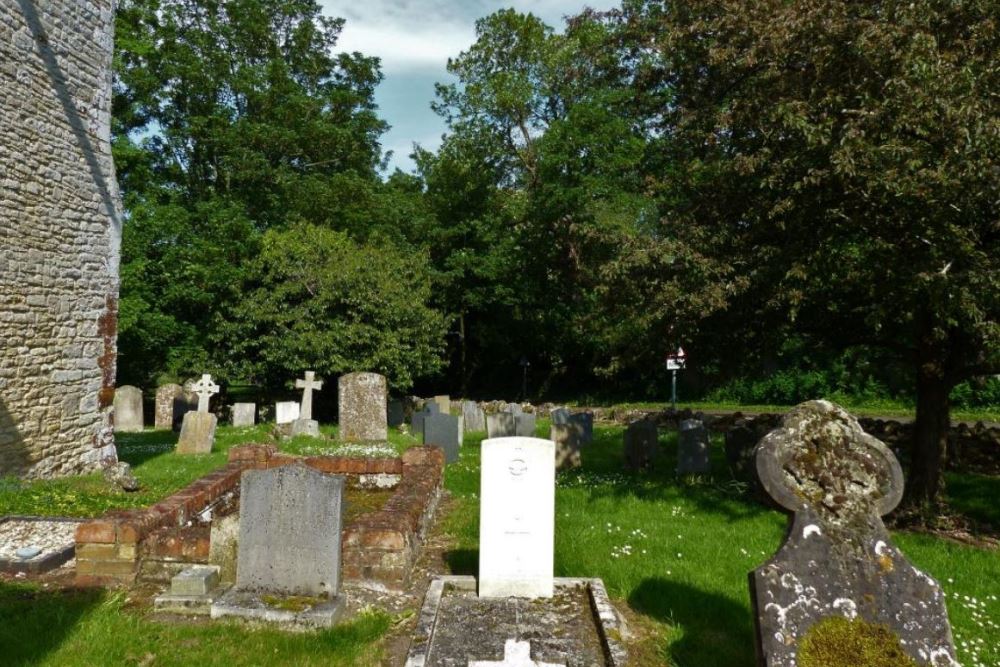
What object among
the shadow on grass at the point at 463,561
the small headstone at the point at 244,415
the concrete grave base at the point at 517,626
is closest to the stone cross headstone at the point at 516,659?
the concrete grave base at the point at 517,626

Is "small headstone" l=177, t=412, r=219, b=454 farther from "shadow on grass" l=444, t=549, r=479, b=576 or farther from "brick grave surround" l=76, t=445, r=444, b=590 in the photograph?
"shadow on grass" l=444, t=549, r=479, b=576

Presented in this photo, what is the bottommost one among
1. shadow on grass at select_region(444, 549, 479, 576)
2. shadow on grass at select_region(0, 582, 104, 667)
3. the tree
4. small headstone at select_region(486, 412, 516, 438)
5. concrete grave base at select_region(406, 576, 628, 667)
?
shadow on grass at select_region(444, 549, 479, 576)

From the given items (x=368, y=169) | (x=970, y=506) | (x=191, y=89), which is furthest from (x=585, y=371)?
(x=970, y=506)

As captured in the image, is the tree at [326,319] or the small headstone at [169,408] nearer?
the tree at [326,319]

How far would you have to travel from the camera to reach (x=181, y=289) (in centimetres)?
2255

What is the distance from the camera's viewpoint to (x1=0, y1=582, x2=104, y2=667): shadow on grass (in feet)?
15.1

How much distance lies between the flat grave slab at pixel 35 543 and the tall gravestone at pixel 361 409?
7.60 meters

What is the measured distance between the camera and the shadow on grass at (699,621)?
15.5 ft

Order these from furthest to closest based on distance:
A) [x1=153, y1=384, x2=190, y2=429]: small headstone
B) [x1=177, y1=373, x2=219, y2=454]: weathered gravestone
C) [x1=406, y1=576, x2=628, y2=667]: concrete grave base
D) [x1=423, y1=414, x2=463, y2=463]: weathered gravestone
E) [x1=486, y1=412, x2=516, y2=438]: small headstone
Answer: [x1=153, y1=384, x2=190, y2=429]: small headstone
[x1=486, y1=412, x2=516, y2=438]: small headstone
[x1=177, y1=373, x2=219, y2=454]: weathered gravestone
[x1=423, y1=414, x2=463, y2=463]: weathered gravestone
[x1=406, y1=576, x2=628, y2=667]: concrete grave base

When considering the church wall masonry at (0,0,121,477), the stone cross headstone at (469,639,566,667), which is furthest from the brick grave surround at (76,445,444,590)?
the church wall masonry at (0,0,121,477)

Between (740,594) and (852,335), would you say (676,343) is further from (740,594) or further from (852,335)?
(740,594)

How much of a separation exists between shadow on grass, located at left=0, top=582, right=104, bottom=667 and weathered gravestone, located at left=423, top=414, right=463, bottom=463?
24.8 ft

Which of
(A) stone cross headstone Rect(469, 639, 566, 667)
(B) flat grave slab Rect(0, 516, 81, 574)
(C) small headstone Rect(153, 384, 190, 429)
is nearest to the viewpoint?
(A) stone cross headstone Rect(469, 639, 566, 667)

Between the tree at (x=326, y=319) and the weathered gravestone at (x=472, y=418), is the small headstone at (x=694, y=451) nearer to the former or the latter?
the weathered gravestone at (x=472, y=418)
